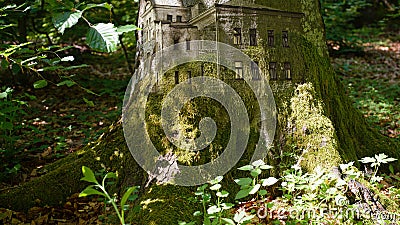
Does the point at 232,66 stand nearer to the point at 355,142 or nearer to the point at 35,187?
the point at 355,142

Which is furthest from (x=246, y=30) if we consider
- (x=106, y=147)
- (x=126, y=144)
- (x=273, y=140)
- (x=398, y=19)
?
(x=398, y=19)

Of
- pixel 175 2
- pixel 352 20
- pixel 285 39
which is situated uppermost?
pixel 352 20

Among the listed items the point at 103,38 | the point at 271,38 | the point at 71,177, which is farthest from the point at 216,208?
the point at 71,177

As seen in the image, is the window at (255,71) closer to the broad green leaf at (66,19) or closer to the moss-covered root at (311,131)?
the moss-covered root at (311,131)

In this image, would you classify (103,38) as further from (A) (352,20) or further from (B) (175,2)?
(A) (352,20)

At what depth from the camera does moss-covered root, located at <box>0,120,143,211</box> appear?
3316mm

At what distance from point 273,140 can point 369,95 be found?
4.96 m

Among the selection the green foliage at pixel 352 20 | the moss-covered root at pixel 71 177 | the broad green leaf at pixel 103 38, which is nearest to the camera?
the broad green leaf at pixel 103 38

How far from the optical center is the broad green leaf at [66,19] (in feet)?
5.54

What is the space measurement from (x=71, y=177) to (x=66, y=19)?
7.05 feet

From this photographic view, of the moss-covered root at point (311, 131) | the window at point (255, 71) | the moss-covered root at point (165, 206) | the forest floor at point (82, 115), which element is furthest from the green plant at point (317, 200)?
the forest floor at point (82, 115)

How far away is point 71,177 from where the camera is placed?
3500mm

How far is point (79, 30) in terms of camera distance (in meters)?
7.66

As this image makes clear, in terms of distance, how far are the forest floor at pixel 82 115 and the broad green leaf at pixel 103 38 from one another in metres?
0.51
